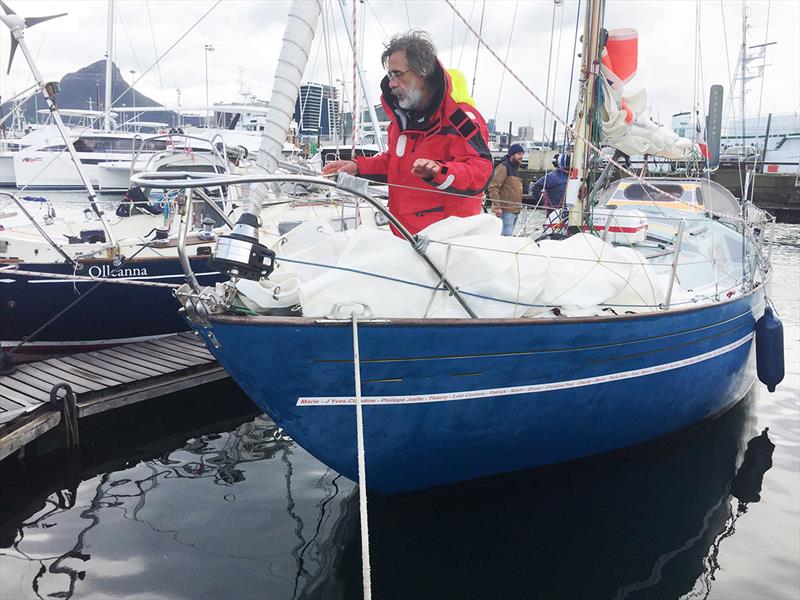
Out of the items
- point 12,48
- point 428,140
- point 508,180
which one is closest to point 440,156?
point 428,140

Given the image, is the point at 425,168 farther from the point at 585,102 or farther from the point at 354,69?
the point at 585,102

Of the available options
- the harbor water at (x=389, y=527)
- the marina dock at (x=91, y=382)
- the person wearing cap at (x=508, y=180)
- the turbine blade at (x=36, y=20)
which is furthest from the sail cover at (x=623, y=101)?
the turbine blade at (x=36, y=20)

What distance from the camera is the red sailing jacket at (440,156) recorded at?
3.60 m

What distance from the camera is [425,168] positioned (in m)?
3.28

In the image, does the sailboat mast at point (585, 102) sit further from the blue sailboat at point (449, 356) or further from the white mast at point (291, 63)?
the white mast at point (291, 63)

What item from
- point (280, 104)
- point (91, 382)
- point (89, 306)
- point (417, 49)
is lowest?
point (91, 382)

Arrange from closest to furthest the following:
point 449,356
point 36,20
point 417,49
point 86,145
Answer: point 417,49, point 449,356, point 36,20, point 86,145

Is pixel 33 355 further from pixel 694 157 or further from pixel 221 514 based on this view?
pixel 694 157

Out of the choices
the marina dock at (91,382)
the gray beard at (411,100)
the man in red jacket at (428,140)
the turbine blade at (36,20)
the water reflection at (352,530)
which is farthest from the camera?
the turbine blade at (36,20)

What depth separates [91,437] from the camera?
237 inches

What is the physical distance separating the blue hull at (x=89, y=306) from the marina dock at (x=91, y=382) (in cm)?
34

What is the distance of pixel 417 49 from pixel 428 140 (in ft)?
1.72

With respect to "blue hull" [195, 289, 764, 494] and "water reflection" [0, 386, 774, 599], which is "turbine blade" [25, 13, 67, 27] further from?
"blue hull" [195, 289, 764, 494]

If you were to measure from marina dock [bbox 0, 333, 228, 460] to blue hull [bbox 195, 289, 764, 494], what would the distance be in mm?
2641
